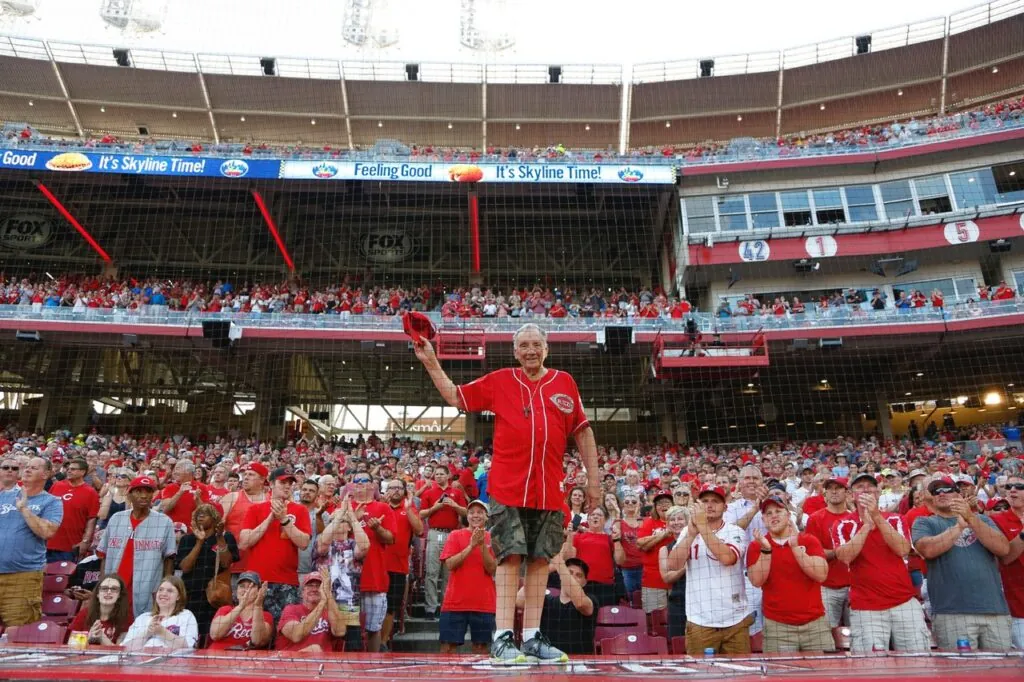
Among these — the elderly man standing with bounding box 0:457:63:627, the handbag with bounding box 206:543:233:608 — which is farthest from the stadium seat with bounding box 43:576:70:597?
the handbag with bounding box 206:543:233:608

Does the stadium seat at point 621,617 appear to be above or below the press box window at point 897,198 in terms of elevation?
below

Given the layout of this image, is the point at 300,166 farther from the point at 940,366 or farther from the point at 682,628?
the point at 940,366

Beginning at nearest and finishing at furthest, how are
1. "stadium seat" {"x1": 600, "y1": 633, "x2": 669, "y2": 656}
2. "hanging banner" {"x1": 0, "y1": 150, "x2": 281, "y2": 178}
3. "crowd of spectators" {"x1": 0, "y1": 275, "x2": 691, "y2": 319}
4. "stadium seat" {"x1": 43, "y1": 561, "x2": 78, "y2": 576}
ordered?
"stadium seat" {"x1": 600, "y1": 633, "x2": 669, "y2": 656}, "stadium seat" {"x1": 43, "y1": 561, "x2": 78, "y2": 576}, "crowd of spectators" {"x1": 0, "y1": 275, "x2": 691, "y2": 319}, "hanging banner" {"x1": 0, "y1": 150, "x2": 281, "y2": 178}

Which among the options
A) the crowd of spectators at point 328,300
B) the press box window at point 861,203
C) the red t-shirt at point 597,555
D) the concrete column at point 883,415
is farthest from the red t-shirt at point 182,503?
the press box window at point 861,203

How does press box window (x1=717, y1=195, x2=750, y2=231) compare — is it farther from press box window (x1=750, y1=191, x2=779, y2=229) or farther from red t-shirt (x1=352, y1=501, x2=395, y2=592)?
red t-shirt (x1=352, y1=501, x2=395, y2=592)

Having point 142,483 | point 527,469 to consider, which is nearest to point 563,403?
point 527,469

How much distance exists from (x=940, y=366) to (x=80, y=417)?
97.2 ft

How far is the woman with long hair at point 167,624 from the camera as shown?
4316mm

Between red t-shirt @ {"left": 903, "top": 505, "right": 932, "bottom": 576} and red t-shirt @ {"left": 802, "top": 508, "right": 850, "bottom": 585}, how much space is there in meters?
0.49

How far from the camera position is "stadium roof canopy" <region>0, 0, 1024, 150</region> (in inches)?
1116

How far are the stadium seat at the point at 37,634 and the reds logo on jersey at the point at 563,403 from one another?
3823 mm

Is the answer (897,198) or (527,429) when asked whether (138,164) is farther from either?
(897,198)

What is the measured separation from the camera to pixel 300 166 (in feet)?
70.7

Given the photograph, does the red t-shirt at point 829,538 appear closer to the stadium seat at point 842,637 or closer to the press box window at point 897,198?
the stadium seat at point 842,637
